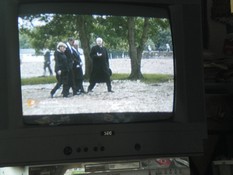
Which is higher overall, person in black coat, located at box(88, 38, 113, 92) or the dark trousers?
person in black coat, located at box(88, 38, 113, 92)

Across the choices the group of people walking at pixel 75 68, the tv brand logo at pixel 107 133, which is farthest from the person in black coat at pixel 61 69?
the tv brand logo at pixel 107 133

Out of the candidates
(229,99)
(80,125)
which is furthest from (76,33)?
(229,99)

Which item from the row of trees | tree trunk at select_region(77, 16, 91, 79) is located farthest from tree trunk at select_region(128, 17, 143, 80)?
tree trunk at select_region(77, 16, 91, 79)

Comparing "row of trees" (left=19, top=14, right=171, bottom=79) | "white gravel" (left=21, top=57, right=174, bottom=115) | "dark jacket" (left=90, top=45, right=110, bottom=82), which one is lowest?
"white gravel" (left=21, top=57, right=174, bottom=115)

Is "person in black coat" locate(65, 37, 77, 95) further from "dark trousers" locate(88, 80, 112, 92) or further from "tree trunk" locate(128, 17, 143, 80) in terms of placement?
"tree trunk" locate(128, 17, 143, 80)

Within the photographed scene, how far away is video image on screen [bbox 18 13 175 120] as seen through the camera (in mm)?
1357

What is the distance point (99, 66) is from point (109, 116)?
174mm

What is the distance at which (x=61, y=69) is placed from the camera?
1382 millimetres

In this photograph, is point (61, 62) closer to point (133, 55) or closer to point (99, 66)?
point (99, 66)

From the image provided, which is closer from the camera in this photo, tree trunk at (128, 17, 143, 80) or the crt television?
the crt television

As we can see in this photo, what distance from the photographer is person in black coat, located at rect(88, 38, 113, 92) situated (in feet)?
4.60

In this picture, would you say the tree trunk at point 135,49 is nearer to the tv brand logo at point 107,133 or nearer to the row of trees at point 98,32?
the row of trees at point 98,32

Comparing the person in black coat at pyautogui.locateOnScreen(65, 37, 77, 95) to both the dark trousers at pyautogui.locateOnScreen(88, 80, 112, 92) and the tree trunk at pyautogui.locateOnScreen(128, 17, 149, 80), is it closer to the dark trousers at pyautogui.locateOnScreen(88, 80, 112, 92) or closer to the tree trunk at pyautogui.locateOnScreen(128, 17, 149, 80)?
the dark trousers at pyautogui.locateOnScreen(88, 80, 112, 92)

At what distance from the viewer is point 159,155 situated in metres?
1.43
